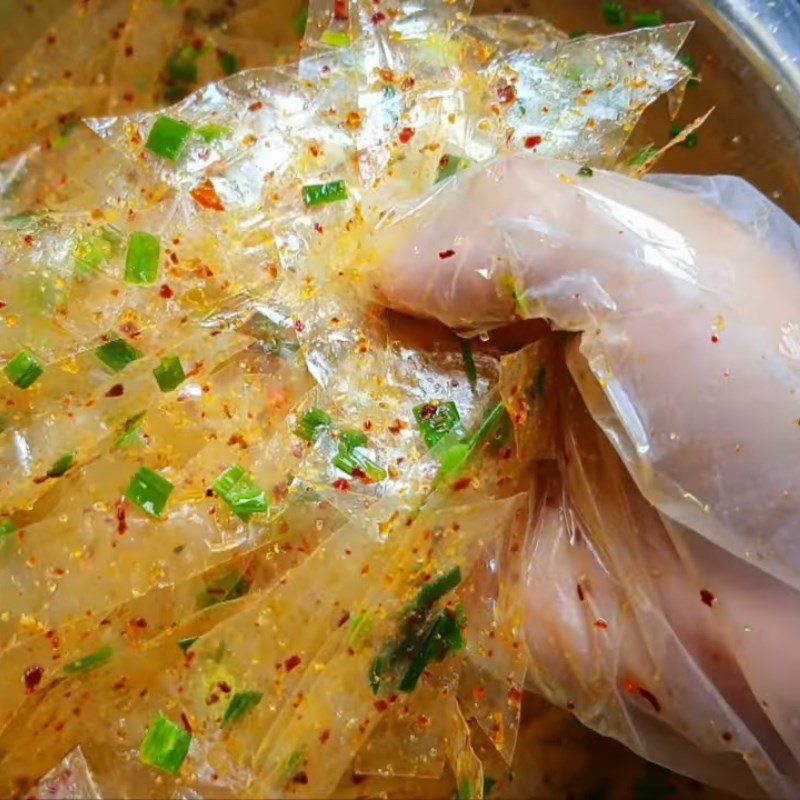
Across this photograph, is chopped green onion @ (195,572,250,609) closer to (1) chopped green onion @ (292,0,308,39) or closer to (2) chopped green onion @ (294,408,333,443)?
(2) chopped green onion @ (294,408,333,443)

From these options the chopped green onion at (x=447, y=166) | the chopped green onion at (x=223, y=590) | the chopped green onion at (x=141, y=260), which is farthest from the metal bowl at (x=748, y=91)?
the chopped green onion at (x=223, y=590)

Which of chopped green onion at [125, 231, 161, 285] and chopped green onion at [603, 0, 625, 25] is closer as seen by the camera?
chopped green onion at [125, 231, 161, 285]

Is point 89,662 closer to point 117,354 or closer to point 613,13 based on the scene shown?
point 117,354

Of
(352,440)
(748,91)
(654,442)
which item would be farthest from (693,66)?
(352,440)

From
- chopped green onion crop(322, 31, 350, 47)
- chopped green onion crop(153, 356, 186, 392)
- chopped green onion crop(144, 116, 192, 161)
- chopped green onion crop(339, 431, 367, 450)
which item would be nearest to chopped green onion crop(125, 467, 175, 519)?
chopped green onion crop(153, 356, 186, 392)

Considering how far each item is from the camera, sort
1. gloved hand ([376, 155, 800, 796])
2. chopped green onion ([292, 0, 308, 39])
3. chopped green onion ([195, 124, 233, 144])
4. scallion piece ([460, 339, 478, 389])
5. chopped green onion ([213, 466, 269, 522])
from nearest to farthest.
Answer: gloved hand ([376, 155, 800, 796])
chopped green onion ([213, 466, 269, 522])
scallion piece ([460, 339, 478, 389])
chopped green onion ([195, 124, 233, 144])
chopped green onion ([292, 0, 308, 39])

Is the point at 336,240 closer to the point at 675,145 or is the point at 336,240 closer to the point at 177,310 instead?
the point at 177,310

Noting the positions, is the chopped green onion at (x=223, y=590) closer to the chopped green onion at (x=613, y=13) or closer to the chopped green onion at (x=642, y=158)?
the chopped green onion at (x=642, y=158)

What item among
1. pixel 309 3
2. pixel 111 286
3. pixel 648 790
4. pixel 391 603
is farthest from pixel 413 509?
pixel 309 3

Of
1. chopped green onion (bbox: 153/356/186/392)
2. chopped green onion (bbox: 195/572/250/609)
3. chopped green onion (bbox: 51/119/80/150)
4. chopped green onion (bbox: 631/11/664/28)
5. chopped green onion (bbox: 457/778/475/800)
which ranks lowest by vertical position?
chopped green onion (bbox: 457/778/475/800)

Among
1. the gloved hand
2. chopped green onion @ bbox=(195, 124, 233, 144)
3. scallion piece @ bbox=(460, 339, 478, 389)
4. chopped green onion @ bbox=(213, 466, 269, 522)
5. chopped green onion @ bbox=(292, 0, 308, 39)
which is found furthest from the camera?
chopped green onion @ bbox=(292, 0, 308, 39)
